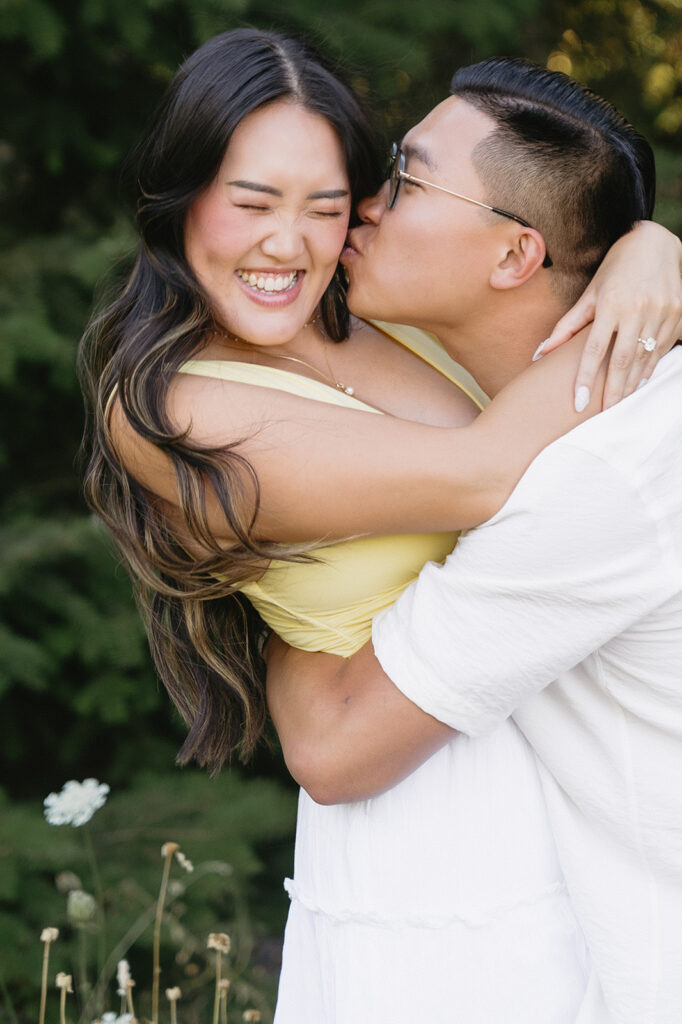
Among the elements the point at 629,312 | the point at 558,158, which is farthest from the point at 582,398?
the point at 558,158

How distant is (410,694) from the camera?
5.13 feet

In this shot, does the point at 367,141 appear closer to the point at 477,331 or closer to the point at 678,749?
the point at 477,331

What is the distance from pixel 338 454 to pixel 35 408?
2284 millimetres

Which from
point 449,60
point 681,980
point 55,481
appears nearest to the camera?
point 681,980

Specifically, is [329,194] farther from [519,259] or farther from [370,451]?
[370,451]

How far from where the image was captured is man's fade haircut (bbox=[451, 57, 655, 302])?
6.40ft

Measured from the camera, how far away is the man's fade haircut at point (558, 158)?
6.40 feet

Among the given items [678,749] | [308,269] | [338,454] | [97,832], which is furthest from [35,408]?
[678,749]

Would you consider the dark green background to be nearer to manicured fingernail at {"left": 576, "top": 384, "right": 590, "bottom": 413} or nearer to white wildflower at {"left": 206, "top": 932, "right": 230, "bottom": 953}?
white wildflower at {"left": 206, "top": 932, "right": 230, "bottom": 953}

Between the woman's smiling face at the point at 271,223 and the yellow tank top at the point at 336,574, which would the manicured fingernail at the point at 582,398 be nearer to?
the yellow tank top at the point at 336,574

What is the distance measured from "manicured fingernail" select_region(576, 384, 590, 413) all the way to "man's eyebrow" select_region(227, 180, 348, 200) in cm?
64

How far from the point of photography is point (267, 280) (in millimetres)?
1922

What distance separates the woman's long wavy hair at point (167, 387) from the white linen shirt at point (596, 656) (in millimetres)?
369

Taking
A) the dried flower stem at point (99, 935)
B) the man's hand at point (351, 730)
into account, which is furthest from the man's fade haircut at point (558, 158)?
the dried flower stem at point (99, 935)
